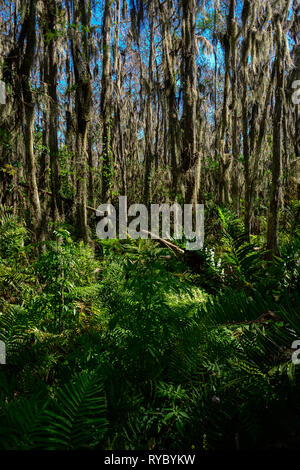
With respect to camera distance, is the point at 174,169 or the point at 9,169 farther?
the point at 174,169

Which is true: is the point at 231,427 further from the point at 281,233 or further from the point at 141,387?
the point at 281,233

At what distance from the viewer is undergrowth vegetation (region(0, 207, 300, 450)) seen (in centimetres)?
106

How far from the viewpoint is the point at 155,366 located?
5.27 ft

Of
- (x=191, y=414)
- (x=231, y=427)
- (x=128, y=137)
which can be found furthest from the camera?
(x=128, y=137)

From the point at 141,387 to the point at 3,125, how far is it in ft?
15.5

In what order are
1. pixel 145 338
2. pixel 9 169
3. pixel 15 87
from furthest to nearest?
pixel 9 169 → pixel 15 87 → pixel 145 338

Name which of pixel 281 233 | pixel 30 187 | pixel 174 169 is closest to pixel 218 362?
pixel 30 187

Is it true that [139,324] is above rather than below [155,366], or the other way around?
above

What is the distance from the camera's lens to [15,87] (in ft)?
14.1

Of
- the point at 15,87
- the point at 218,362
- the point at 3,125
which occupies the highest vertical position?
the point at 15,87

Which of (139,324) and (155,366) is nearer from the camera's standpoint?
(155,366)

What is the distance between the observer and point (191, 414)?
126 centimetres

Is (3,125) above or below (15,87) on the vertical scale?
below

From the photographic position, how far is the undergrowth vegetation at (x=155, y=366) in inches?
41.6
